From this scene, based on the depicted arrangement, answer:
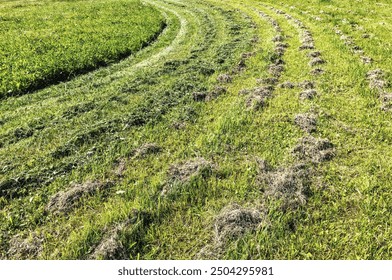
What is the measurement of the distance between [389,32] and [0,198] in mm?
20605

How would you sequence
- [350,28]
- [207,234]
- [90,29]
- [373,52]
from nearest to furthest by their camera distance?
1. [207,234]
2. [373,52]
3. [350,28]
4. [90,29]

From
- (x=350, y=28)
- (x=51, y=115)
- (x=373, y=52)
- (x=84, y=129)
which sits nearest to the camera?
(x=84, y=129)

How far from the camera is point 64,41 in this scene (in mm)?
18578

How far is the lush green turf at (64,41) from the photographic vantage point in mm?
13086

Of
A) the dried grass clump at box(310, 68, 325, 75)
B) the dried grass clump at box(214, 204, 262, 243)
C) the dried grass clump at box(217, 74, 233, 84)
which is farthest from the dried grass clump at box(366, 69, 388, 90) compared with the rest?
the dried grass clump at box(214, 204, 262, 243)

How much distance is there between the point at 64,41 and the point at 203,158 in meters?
15.9

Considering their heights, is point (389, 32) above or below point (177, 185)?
above

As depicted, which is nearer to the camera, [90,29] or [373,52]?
[373,52]

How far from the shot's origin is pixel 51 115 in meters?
9.32

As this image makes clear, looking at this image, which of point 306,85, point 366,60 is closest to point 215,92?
point 306,85

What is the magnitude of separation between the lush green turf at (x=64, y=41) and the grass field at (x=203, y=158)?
229mm

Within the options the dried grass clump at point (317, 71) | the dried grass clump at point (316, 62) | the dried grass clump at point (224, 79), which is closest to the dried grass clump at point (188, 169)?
the dried grass clump at point (224, 79)
